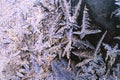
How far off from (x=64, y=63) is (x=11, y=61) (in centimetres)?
24

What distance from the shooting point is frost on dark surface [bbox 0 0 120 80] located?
115 centimetres

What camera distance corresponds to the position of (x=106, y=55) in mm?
1162

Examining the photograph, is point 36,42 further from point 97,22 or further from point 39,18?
point 97,22

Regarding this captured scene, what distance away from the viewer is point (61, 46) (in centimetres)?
121

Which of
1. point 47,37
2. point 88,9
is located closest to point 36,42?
point 47,37

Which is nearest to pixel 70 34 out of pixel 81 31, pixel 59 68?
pixel 81 31

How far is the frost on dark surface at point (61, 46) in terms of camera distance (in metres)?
1.15

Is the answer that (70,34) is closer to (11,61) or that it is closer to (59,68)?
(59,68)

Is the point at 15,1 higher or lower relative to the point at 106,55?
higher

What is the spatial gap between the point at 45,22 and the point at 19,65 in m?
0.23

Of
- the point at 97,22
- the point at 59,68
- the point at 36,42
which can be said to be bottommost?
the point at 59,68

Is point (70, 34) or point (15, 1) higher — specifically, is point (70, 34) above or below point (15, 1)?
below

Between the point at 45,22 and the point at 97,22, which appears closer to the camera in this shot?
the point at 97,22

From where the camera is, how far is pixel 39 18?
1.25 meters
